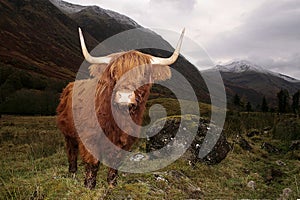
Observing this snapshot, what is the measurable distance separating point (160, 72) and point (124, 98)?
150 centimetres

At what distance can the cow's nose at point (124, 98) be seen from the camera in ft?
15.4

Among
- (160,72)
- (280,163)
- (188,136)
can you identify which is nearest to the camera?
(160,72)

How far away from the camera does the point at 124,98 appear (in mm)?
4711

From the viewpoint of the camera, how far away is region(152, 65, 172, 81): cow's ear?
19.2 ft

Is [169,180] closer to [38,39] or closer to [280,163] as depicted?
[280,163]

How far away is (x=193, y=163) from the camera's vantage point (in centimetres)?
877

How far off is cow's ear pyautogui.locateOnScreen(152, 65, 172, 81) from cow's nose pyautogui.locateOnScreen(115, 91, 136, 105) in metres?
1.21

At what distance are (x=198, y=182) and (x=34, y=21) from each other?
485 ft

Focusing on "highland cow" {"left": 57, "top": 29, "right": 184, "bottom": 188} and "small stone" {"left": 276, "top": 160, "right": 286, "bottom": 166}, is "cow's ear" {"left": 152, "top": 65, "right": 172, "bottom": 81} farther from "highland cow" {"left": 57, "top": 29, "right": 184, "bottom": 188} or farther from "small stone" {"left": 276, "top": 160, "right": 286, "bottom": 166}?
"small stone" {"left": 276, "top": 160, "right": 286, "bottom": 166}

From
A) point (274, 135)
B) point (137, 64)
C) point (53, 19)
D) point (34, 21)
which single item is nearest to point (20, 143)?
point (137, 64)

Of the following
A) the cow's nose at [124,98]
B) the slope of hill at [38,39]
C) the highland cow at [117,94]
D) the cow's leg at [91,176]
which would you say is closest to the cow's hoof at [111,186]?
the highland cow at [117,94]

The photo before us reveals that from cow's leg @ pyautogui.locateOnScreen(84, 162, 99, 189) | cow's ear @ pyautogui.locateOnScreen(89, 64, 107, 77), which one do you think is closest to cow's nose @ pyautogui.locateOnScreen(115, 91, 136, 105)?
cow's ear @ pyautogui.locateOnScreen(89, 64, 107, 77)

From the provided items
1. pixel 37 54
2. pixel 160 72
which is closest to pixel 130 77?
pixel 160 72

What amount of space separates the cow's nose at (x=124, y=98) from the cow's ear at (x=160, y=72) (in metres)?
1.21
